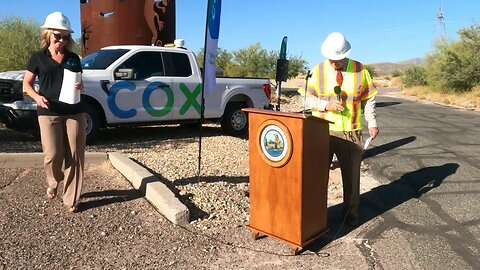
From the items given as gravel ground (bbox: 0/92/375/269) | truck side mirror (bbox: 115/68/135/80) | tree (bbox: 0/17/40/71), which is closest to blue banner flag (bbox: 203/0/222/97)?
gravel ground (bbox: 0/92/375/269)

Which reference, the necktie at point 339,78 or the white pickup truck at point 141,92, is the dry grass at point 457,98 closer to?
the white pickup truck at point 141,92

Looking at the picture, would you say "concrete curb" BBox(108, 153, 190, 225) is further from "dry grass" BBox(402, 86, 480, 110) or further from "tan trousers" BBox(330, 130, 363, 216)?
"dry grass" BBox(402, 86, 480, 110)

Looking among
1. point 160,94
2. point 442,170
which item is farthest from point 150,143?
point 442,170

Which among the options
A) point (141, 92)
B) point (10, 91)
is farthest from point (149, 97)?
point (10, 91)

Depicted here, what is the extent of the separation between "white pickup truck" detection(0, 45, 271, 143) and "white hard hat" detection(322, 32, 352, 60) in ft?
16.0

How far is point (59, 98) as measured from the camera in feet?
15.6

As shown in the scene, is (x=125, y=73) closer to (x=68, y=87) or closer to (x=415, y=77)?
(x=68, y=87)

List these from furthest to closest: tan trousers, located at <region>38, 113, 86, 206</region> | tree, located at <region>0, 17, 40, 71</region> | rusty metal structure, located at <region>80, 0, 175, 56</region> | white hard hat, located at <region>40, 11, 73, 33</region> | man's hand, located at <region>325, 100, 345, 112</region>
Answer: tree, located at <region>0, 17, 40, 71</region> < rusty metal structure, located at <region>80, 0, 175, 56</region> < tan trousers, located at <region>38, 113, 86, 206</region> < man's hand, located at <region>325, 100, 345, 112</region> < white hard hat, located at <region>40, 11, 73, 33</region>

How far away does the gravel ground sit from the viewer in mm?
4121

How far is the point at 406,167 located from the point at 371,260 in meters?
4.11

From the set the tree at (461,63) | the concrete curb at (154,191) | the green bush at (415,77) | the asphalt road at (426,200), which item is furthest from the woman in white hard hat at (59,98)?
the green bush at (415,77)

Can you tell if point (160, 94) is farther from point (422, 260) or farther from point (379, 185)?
point (422, 260)

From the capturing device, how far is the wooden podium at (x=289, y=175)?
408 centimetres

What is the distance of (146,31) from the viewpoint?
43.7 feet
